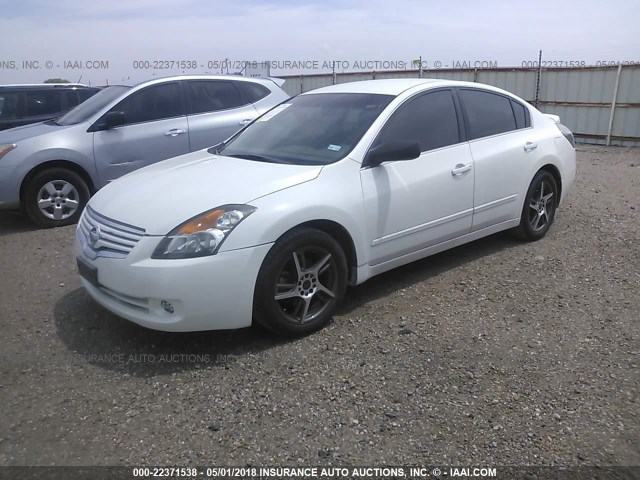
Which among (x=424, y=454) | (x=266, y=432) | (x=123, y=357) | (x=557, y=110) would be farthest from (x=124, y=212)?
(x=557, y=110)

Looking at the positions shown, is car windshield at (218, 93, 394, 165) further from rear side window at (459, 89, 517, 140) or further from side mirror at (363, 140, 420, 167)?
rear side window at (459, 89, 517, 140)

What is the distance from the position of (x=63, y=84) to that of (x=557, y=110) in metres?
11.3

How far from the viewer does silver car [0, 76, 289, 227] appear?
643 cm

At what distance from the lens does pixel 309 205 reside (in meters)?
3.59

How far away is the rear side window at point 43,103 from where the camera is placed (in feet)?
29.4

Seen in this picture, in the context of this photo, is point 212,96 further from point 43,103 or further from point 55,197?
point 43,103

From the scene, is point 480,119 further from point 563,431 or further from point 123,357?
point 123,357

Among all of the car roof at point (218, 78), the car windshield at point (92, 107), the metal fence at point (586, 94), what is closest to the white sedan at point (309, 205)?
the car roof at point (218, 78)

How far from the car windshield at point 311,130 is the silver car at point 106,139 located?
2530mm

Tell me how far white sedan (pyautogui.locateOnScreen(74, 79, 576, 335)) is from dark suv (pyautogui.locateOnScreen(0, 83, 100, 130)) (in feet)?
18.4

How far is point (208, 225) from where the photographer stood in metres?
3.34

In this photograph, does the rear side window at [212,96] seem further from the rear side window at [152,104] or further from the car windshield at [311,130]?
the car windshield at [311,130]

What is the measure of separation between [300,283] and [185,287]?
2.52ft

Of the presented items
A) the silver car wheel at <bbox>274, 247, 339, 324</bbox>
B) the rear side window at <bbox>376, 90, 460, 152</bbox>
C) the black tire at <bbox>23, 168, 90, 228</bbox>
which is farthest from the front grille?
the black tire at <bbox>23, 168, 90, 228</bbox>
